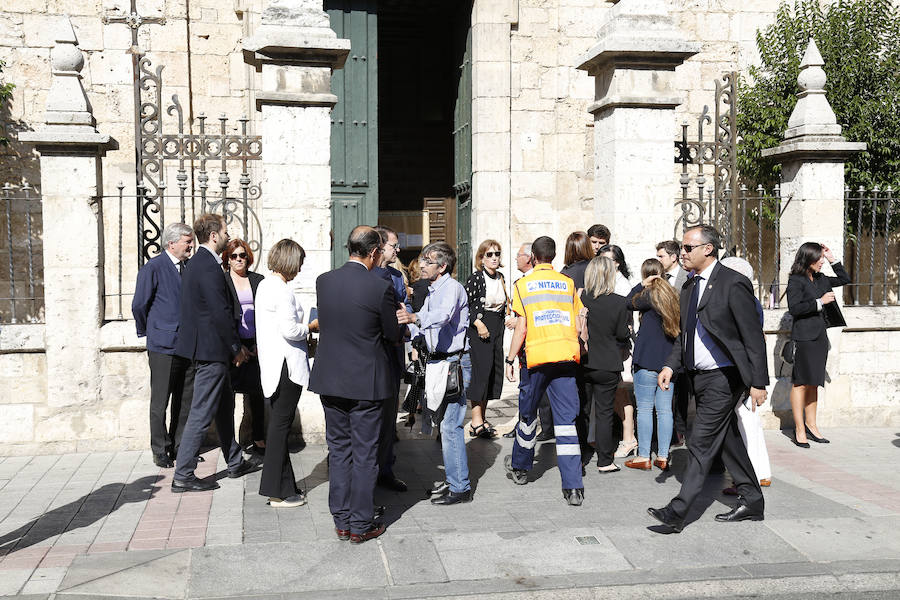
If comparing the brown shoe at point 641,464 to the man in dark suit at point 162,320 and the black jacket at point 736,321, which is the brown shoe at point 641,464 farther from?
the man in dark suit at point 162,320

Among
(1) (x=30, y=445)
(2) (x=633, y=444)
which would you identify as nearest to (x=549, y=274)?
(2) (x=633, y=444)

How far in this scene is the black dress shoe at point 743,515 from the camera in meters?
5.27

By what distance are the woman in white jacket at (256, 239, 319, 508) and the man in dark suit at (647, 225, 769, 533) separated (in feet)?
7.88

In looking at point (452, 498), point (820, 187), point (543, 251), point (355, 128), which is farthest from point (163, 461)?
point (820, 187)

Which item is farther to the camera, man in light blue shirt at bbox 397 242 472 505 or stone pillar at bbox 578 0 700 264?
stone pillar at bbox 578 0 700 264

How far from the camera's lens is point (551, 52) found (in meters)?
12.3

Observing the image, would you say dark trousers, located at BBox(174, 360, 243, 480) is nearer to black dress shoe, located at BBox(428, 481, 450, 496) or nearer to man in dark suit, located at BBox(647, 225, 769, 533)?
black dress shoe, located at BBox(428, 481, 450, 496)

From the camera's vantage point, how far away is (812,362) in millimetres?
7609

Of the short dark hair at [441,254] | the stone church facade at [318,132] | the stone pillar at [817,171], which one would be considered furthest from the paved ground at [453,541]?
the stone pillar at [817,171]

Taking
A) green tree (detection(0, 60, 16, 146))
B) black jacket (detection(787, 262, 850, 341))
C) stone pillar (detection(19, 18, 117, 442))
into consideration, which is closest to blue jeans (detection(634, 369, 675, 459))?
black jacket (detection(787, 262, 850, 341))

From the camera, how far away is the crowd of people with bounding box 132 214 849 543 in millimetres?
4957

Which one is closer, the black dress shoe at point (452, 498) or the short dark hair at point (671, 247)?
the black dress shoe at point (452, 498)

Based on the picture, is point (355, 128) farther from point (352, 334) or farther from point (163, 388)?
point (352, 334)

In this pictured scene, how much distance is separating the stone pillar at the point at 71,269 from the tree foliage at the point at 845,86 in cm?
859
